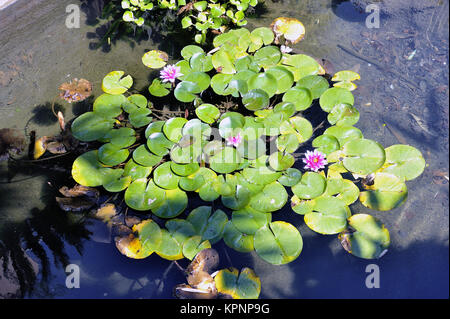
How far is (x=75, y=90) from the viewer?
10.3 feet

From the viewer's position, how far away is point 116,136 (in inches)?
105

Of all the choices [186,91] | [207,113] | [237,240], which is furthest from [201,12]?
[237,240]

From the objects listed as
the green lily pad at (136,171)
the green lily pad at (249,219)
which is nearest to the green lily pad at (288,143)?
the green lily pad at (249,219)

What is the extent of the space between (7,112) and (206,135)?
6.23ft

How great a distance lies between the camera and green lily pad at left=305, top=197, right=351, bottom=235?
2.32 m

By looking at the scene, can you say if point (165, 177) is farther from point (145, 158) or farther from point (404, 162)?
point (404, 162)

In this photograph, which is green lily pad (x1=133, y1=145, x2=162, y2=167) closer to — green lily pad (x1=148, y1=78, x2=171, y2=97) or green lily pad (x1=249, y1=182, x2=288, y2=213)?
green lily pad (x1=148, y1=78, x2=171, y2=97)

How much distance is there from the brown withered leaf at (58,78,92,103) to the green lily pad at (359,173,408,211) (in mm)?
2532

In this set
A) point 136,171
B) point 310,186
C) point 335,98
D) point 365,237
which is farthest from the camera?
Answer: point 335,98

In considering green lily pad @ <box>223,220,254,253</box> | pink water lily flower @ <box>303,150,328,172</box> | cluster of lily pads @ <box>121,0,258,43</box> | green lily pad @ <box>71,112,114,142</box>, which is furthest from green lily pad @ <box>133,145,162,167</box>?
cluster of lily pads @ <box>121,0,258,43</box>

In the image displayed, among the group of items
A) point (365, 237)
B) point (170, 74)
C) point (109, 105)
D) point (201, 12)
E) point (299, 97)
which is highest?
point (201, 12)

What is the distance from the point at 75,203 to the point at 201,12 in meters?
2.12

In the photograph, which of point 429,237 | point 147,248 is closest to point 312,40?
point 429,237

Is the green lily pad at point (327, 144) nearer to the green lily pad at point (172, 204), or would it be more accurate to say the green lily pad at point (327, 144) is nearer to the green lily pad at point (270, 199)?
the green lily pad at point (270, 199)
